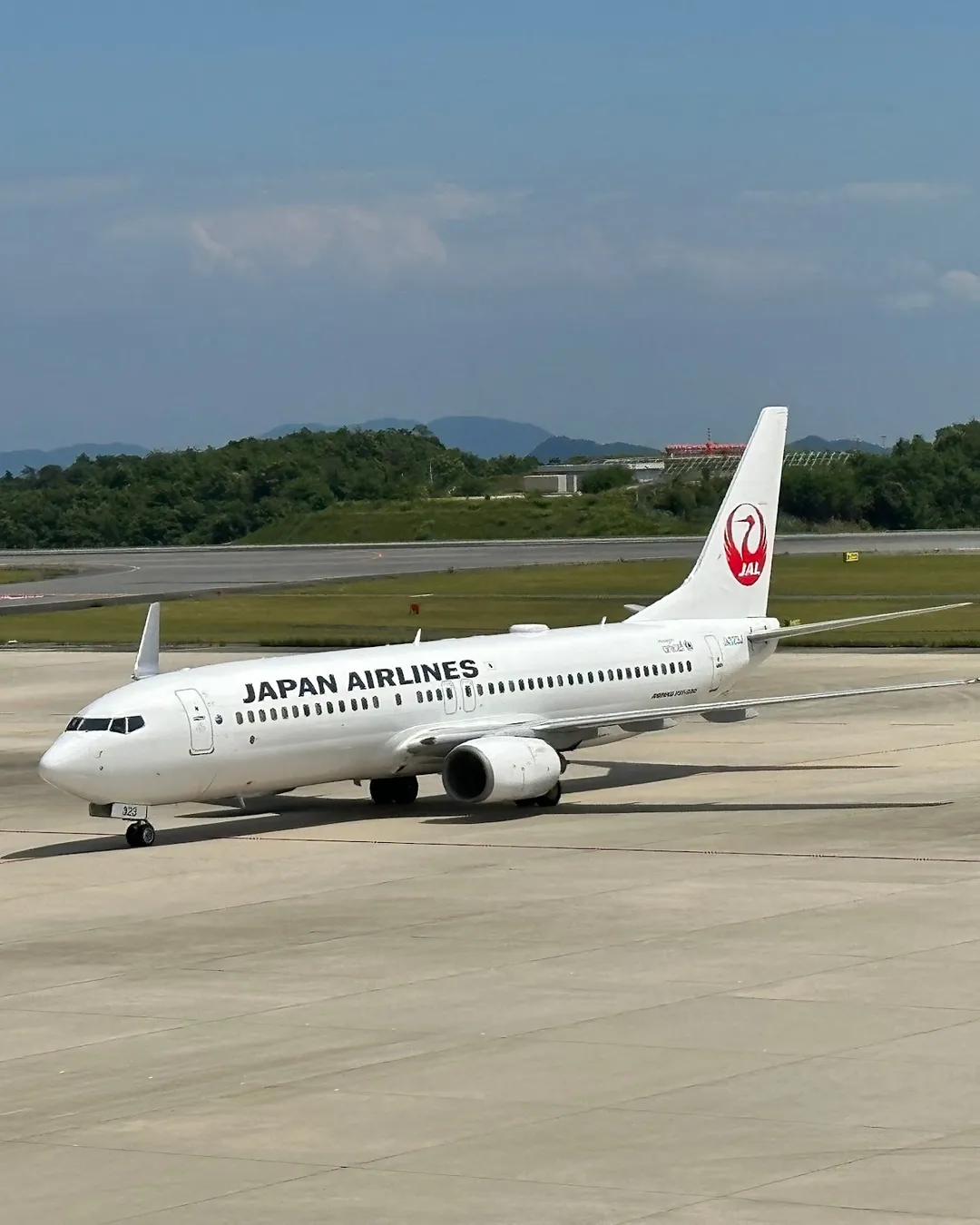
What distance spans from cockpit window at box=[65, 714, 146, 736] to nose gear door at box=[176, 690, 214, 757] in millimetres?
994

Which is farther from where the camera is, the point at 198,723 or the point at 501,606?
the point at 501,606

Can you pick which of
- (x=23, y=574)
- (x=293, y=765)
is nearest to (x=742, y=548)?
(x=293, y=765)

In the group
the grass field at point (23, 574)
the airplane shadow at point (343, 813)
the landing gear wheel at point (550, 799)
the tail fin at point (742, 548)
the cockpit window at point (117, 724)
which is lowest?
the airplane shadow at point (343, 813)

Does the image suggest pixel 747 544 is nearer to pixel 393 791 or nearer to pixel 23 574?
pixel 393 791

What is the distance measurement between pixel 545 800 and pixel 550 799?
0.13 m

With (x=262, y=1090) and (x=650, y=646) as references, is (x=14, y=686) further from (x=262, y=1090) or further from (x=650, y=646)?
(x=262, y=1090)

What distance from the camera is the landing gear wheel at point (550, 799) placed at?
45.4 m

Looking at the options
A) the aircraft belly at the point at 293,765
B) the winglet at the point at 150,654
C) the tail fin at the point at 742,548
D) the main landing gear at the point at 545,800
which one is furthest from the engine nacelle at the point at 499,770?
the tail fin at the point at 742,548

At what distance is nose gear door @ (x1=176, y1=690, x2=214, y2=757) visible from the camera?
135 feet

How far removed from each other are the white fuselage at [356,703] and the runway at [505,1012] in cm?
149

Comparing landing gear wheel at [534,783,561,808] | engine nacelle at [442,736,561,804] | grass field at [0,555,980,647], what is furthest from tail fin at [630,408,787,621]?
grass field at [0,555,980,647]

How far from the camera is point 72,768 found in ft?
131

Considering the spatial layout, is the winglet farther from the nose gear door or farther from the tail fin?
the tail fin

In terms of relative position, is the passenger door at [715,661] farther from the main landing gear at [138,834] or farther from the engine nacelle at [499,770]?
the main landing gear at [138,834]
